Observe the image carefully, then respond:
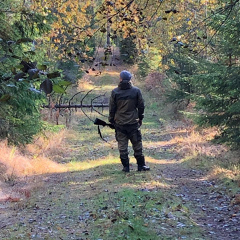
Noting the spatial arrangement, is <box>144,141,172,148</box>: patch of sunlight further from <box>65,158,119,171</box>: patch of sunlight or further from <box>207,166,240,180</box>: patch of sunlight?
<box>207,166,240,180</box>: patch of sunlight

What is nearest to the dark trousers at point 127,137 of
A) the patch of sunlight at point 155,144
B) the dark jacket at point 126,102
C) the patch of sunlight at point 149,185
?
the dark jacket at point 126,102

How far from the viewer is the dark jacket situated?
809 centimetres

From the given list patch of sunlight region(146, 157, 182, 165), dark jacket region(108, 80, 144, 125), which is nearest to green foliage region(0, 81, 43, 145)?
dark jacket region(108, 80, 144, 125)

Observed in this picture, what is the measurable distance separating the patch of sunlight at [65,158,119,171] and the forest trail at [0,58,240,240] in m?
0.03

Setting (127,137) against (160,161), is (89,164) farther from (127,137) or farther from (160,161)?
(127,137)

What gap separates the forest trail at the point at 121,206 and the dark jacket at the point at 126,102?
1.33 metres

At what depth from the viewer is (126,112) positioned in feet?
26.8

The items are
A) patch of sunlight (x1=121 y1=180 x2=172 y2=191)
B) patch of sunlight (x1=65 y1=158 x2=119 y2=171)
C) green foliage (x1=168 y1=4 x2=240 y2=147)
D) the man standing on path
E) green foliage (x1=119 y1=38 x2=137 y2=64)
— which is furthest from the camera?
patch of sunlight (x1=65 y1=158 x2=119 y2=171)

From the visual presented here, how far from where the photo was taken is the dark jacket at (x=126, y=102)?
809 cm

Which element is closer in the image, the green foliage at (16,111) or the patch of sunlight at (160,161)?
the green foliage at (16,111)

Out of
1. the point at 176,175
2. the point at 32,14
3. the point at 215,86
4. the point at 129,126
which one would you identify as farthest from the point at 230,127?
the point at 32,14

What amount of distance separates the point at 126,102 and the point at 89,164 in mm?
3498

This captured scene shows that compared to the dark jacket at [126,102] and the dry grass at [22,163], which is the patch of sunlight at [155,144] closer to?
the dry grass at [22,163]

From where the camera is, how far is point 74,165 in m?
11.0
